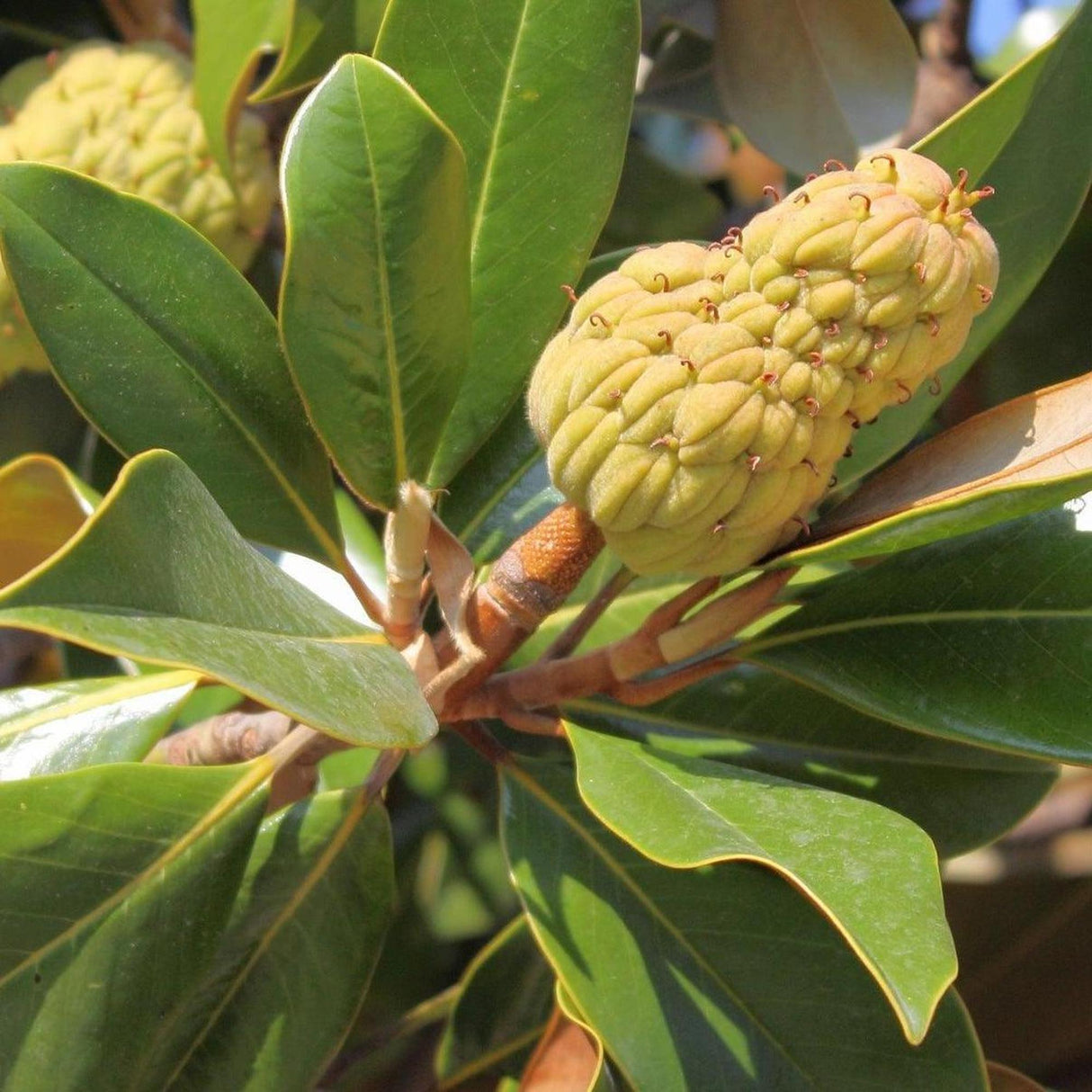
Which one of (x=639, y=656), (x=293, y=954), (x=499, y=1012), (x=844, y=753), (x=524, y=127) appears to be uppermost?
(x=524, y=127)

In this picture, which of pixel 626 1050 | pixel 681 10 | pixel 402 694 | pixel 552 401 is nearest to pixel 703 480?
pixel 552 401

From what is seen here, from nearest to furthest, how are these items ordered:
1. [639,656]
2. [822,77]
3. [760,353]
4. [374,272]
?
[760,353] → [374,272] → [639,656] → [822,77]

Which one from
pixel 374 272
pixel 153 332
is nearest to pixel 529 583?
pixel 374 272

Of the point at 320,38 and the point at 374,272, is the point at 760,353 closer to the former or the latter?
the point at 374,272

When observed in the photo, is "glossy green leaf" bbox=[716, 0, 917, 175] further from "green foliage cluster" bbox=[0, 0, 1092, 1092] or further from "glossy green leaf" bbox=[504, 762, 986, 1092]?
"glossy green leaf" bbox=[504, 762, 986, 1092]

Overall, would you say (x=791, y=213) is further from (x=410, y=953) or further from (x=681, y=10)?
(x=410, y=953)
